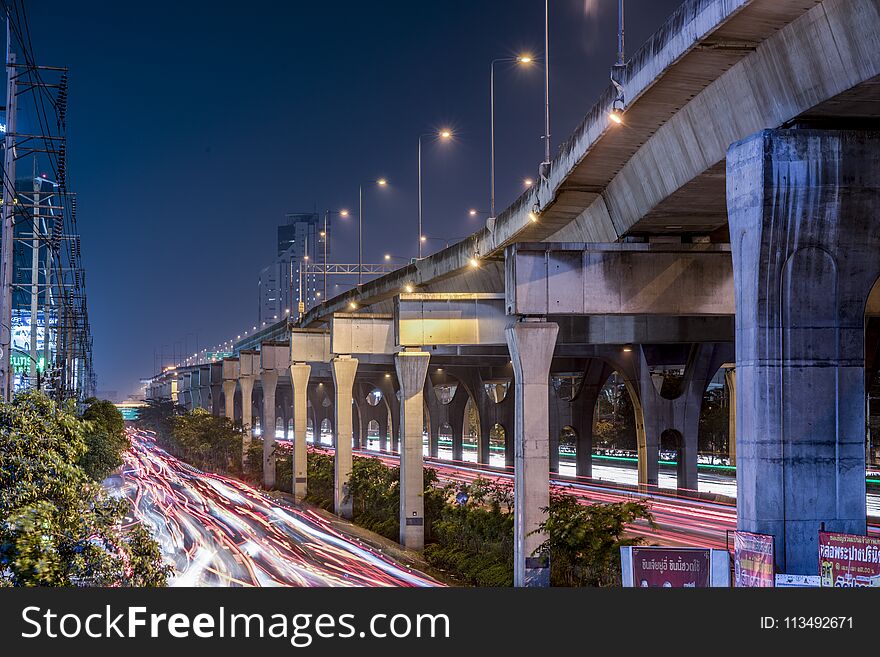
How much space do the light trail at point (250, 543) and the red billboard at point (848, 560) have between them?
18.2 m

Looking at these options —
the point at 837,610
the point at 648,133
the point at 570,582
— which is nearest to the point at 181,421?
the point at 570,582

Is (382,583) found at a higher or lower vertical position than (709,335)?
lower

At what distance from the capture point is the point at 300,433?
63.8 metres

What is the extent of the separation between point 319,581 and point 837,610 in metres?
22.3

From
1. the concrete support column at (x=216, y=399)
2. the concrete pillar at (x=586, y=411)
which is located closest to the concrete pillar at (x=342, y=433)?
the concrete pillar at (x=586, y=411)

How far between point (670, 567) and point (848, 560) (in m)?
2.74

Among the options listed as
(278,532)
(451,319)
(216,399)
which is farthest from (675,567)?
(216,399)

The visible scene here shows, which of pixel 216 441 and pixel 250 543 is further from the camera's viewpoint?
pixel 216 441

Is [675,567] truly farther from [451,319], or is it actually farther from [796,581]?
[451,319]

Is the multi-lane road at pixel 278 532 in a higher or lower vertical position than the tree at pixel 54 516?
lower

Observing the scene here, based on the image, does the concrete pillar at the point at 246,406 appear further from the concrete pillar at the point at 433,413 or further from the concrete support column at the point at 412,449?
the concrete support column at the point at 412,449

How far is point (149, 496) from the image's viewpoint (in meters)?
64.0

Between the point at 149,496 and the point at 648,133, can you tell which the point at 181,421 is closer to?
A: the point at 149,496

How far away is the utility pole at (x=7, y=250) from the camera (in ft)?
108
